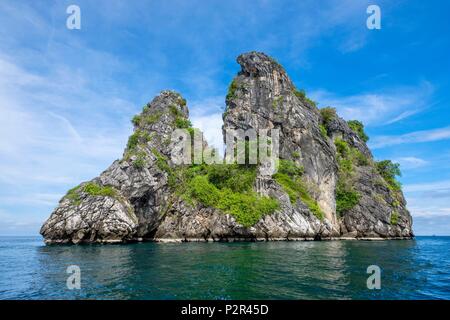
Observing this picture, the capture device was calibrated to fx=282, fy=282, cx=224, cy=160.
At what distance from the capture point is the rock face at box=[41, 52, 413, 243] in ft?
160

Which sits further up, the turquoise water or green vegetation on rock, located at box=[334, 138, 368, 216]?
green vegetation on rock, located at box=[334, 138, 368, 216]

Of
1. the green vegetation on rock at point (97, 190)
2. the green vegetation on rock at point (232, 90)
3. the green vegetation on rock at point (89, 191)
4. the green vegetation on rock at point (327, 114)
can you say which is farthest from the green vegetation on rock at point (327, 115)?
the green vegetation on rock at point (89, 191)

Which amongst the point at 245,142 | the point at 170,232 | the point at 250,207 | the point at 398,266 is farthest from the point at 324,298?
the point at 245,142

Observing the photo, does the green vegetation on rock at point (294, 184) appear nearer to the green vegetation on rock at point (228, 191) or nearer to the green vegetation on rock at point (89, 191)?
the green vegetation on rock at point (228, 191)

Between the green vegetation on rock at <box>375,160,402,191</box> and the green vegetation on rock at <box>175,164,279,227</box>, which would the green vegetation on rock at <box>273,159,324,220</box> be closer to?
the green vegetation on rock at <box>175,164,279,227</box>

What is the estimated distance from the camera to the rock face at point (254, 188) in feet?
160

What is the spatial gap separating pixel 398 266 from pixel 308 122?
49.4 metres

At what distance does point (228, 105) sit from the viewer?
72625 mm

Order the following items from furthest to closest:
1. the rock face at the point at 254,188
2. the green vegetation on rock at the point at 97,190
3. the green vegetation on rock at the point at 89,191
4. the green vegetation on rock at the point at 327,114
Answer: the green vegetation on rock at the point at 327,114, the green vegetation on rock at the point at 97,190, the green vegetation on rock at the point at 89,191, the rock face at the point at 254,188

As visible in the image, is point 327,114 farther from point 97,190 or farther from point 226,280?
point 226,280

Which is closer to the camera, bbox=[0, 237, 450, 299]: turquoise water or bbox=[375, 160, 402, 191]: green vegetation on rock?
bbox=[0, 237, 450, 299]: turquoise water

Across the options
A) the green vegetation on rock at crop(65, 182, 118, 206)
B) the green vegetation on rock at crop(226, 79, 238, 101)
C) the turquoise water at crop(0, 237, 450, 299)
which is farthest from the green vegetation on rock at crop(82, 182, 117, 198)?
the green vegetation on rock at crop(226, 79, 238, 101)

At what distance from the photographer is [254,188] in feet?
184

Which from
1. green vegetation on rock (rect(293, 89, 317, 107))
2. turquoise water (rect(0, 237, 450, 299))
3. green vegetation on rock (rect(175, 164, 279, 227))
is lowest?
turquoise water (rect(0, 237, 450, 299))
